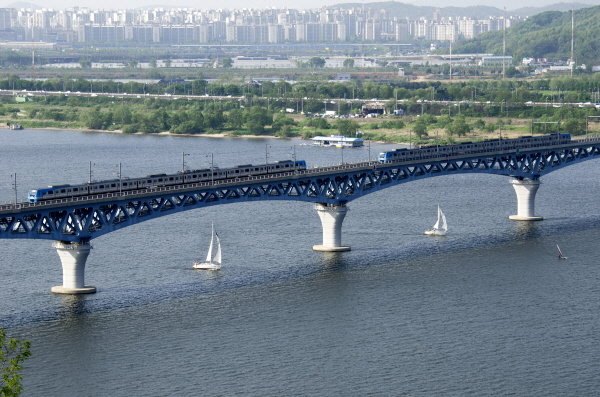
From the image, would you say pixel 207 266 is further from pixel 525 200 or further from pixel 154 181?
pixel 525 200

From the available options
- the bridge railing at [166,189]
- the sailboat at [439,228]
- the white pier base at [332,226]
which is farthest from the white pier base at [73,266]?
the sailboat at [439,228]

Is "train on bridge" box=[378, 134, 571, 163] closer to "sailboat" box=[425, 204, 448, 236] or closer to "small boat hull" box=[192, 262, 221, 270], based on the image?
"sailboat" box=[425, 204, 448, 236]

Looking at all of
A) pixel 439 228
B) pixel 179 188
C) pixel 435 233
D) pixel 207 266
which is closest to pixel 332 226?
pixel 435 233

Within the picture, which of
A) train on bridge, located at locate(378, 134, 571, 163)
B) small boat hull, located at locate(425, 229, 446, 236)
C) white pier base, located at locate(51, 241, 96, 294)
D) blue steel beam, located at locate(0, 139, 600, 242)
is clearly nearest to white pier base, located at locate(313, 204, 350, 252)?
blue steel beam, located at locate(0, 139, 600, 242)

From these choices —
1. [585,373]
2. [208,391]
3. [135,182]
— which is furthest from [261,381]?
[135,182]

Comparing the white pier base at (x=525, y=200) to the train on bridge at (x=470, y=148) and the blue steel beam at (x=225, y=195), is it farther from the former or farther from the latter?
the train on bridge at (x=470, y=148)
